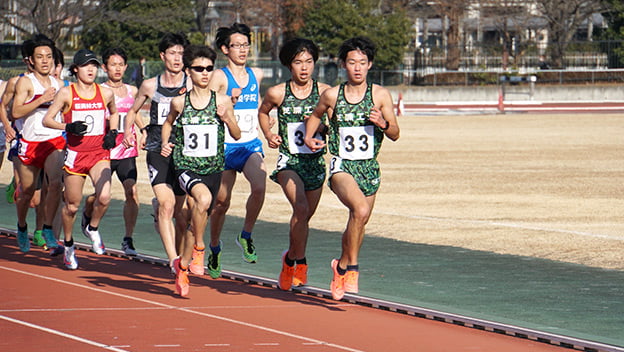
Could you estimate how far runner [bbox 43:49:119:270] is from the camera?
37.8 feet

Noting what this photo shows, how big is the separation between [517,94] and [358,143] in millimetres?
45788

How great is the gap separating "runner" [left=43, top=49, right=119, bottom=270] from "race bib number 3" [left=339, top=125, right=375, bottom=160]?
277cm

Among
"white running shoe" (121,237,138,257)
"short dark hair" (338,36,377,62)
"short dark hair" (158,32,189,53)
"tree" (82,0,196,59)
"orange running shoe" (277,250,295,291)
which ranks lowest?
"white running shoe" (121,237,138,257)

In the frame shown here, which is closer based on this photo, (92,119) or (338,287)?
(338,287)

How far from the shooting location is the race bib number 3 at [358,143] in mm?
9695

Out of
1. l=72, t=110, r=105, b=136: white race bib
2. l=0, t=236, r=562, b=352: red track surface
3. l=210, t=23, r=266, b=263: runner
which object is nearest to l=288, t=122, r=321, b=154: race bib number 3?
l=210, t=23, r=266, b=263: runner

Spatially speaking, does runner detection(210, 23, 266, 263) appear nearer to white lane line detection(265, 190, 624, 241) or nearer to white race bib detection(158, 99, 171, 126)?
white race bib detection(158, 99, 171, 126)

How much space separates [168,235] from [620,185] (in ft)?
39.6

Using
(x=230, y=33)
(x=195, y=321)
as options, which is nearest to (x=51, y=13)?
(x=230, y=33)

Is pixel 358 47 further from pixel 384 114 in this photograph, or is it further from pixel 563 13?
pixel 563 13

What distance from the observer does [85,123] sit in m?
11.5

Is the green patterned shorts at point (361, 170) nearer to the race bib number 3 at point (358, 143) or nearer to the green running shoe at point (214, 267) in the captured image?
the race bib number 3 at point (358, 143)

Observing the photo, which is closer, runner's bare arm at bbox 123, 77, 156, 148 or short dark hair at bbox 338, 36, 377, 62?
short dark hair at bbox 338, 36, 377, 62

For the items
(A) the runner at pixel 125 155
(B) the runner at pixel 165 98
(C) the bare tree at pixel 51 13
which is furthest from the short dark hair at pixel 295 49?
(C) the bare tree at pixel 51 13
